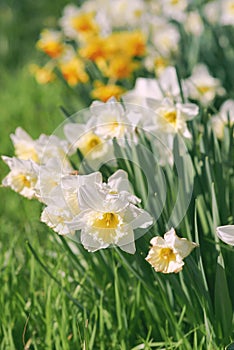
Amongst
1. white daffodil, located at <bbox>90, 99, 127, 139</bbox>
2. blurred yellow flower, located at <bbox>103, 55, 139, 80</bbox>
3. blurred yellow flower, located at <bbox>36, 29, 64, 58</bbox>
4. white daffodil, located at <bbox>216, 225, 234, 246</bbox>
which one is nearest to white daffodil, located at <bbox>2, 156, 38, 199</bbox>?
white daffodil, located at <bbox>90, 99, 127, 139</bbox>

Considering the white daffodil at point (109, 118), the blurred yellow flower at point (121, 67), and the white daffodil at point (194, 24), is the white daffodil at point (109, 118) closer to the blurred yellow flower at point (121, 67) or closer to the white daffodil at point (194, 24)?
the blurred yellow flower at point (121, 67)

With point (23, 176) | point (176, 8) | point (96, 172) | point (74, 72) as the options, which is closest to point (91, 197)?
point (96, 172)

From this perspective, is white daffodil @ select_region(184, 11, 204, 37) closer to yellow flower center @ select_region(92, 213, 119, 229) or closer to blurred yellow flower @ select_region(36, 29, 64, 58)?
blurred yellow flower @ select_region(36, 29, 64, 58)

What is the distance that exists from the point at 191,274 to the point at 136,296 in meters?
0.20

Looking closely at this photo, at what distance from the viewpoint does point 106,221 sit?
1279 millimetres

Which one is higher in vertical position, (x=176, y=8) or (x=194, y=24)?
(x=176, y=8)

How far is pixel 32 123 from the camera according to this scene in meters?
3.40

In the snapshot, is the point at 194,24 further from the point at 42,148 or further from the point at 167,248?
the point at 167,248

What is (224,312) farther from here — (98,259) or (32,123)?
(32,123)

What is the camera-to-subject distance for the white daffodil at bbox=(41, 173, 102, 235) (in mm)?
1284

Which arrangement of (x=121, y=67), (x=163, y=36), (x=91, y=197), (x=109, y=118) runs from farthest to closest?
(x=163, y=36) < (x=121, y=67) < (x=109, y=118) < (x=91, y=197)

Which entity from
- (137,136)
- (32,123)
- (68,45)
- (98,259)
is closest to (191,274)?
(98,259)

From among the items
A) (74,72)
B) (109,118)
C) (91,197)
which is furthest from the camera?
(74,72)

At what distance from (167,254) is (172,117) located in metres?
0.49
